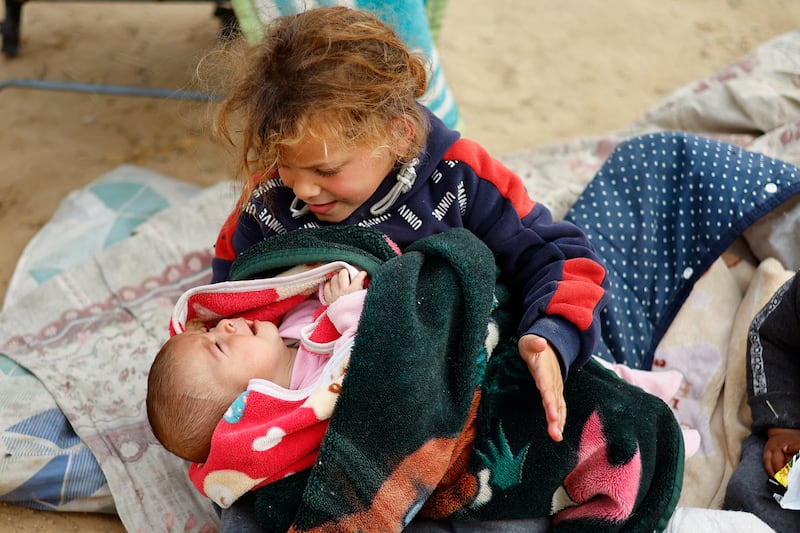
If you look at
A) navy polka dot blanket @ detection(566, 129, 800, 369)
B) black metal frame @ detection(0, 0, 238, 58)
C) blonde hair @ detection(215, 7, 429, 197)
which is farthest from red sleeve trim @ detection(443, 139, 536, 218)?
black metal frame @ detection(0, 0, 238, 58)

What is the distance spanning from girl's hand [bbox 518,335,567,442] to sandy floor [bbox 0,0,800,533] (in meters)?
1.93

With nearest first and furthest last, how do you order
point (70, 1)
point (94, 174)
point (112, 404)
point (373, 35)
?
point (373, 35) < point (112, 404) < point (94, 174) < point (70, 1)

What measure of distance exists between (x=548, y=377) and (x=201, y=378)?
0.67m

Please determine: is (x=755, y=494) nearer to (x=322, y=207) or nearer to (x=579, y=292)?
(x=579, y=292)

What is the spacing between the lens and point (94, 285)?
8.52ft

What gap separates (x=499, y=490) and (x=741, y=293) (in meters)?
1.17

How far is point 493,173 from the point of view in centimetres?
Result: 185

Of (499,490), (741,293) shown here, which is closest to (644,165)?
(741,293)

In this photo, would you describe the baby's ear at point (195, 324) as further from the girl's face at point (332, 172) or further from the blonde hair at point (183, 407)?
the girl's face at point (332, 172)

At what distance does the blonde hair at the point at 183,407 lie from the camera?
5.14ft

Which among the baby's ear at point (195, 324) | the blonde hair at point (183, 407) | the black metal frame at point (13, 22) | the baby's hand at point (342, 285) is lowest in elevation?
the black metal frame at point (13, 22)

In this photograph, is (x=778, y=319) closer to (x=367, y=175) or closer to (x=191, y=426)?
(x=367, y=175)

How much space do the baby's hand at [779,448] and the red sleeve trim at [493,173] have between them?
786mm

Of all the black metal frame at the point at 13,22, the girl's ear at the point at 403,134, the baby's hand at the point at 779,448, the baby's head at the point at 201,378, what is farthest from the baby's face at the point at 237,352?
the black metal frame at the point at 13,22
